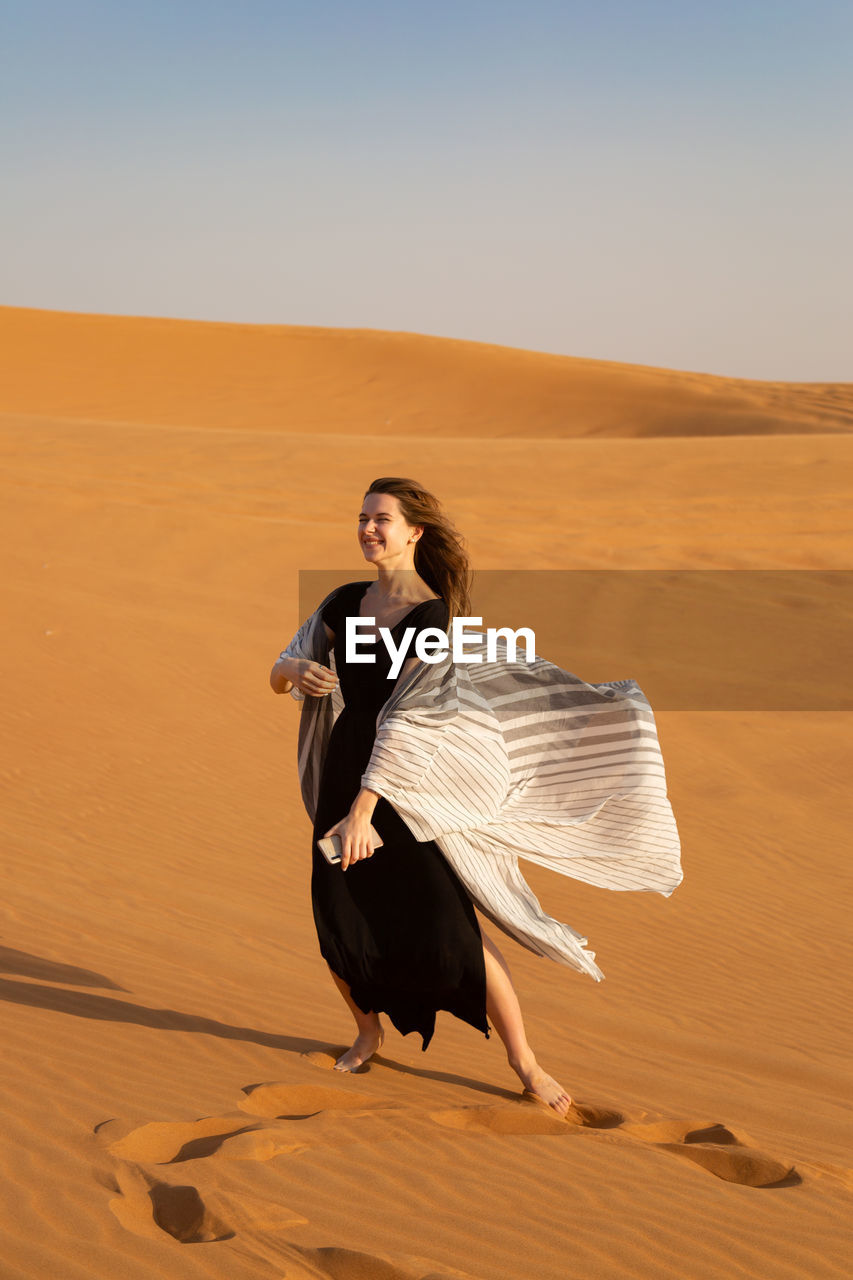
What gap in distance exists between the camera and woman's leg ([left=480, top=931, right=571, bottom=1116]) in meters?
3.99

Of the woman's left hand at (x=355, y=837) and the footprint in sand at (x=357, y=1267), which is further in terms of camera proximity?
the woman's left hand at (x=355, y=837)

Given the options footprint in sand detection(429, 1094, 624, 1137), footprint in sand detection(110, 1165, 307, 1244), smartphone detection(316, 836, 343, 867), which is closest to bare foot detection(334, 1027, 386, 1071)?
footprint in sand detection(429, 1094, 624, 1137)

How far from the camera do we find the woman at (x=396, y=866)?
153 inches

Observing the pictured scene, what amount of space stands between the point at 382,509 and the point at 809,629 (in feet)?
40.4

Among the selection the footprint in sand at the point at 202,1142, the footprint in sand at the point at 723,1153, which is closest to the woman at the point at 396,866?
the footprint in sand at the point at 723,1153

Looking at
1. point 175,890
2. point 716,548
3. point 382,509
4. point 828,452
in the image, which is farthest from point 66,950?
point 828,452

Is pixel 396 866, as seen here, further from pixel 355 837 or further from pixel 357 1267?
pixel 357 1267

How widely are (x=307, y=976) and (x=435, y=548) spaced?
9.03ft

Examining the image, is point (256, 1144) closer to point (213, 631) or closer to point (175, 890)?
point (175, 890)

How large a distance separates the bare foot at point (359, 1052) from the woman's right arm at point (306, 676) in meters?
1.33

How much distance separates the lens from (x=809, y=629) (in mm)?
15227

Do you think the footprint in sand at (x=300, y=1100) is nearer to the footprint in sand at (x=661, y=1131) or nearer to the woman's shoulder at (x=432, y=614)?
the footprint in sand at (x=661, y=1131)

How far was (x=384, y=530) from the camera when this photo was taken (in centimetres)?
396

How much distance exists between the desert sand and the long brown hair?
1.71 m
